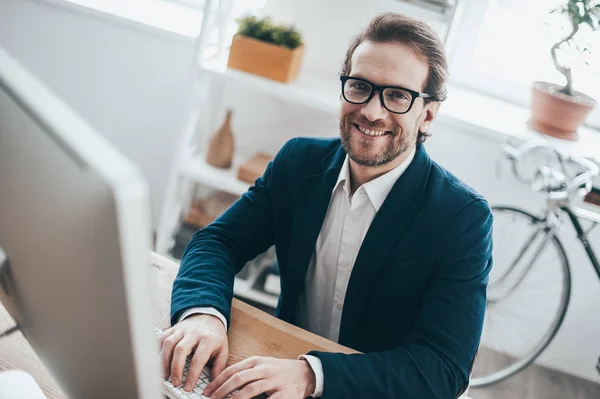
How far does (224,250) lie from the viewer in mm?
1286

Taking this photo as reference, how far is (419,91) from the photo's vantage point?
1.27 m

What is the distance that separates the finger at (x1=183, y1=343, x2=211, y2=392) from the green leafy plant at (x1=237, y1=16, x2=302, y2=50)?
150cm

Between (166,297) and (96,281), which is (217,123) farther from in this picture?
(96,281)

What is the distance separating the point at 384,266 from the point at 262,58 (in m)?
1.24

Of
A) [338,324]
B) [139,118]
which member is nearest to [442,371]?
[338,324]

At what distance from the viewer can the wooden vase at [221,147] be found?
2473mm

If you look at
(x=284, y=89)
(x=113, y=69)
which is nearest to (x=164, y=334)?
(x=284, y=89)

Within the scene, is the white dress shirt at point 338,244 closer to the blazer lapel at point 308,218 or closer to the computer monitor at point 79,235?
the blazer lapel at point 308,218

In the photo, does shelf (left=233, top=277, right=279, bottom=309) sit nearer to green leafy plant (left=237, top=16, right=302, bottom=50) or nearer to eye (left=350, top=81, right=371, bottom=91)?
green leafy plant (left=237, top=16, right=302, bottom=50)

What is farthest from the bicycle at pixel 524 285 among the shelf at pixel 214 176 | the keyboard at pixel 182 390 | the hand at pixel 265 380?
the keyboard at pixel 182 390

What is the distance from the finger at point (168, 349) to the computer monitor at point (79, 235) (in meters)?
0.33

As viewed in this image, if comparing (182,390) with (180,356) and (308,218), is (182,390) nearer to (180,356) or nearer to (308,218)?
(180,356)

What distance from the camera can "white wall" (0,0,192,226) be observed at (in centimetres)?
267

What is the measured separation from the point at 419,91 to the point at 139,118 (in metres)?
1.84
